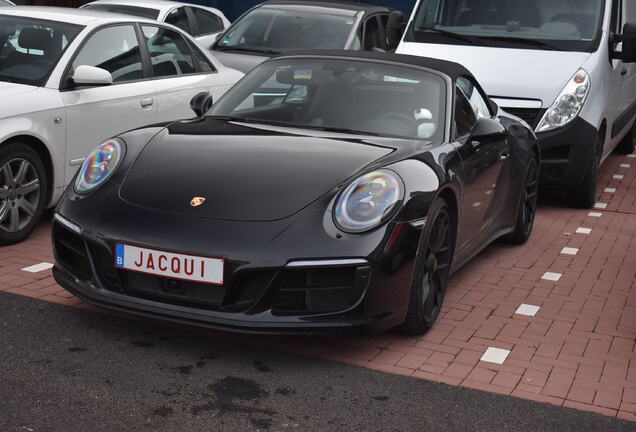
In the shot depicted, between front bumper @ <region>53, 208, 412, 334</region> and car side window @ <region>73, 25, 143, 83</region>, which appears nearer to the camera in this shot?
front bumper @ <region>53, 208, 412, 334</region>

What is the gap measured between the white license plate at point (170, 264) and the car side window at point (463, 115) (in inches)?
74.9

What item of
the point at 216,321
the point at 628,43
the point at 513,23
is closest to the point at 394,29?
the point at 513,23

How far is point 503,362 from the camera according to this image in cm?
466

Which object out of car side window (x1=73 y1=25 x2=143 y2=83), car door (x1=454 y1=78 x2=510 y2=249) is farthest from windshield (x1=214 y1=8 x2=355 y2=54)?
car door (x1=454 y1=78 x2=510 y2=249)

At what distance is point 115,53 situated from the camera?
7273mm

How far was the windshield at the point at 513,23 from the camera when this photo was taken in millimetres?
8789

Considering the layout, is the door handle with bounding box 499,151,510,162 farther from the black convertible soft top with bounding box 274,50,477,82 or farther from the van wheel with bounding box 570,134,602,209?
the van wheel with bounding box 570,134,602,209

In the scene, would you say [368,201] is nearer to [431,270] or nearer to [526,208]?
[431,270]

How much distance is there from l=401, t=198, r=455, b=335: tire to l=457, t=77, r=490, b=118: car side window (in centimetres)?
117

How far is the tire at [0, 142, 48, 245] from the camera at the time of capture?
6.13m

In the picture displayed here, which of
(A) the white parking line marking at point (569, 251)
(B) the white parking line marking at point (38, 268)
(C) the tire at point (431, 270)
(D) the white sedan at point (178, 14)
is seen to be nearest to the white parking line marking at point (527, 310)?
(C) the tire at point (431, 270)

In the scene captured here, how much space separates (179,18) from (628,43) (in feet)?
22.6

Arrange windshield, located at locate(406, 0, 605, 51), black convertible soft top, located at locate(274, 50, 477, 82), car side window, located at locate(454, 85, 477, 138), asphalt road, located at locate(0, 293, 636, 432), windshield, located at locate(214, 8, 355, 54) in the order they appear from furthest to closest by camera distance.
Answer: windshield, located at locate(214, 8, 355, 54) < windshield, located at locate(406, 0, 605, 51) < black convertible soft top, located at locate(274, 50, 477, 82) < car side window, located at locate(454, 85, 477, 138) < asphalt road, located at locate(0, 293, 636, 432)

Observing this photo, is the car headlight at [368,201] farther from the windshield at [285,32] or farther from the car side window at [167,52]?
the windshield at [285,32]
